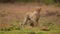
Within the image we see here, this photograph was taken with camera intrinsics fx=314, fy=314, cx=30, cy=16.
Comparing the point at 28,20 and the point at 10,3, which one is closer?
the point at 28,20

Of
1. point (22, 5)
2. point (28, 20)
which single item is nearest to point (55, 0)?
point (22, 5)

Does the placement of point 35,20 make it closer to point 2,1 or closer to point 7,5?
point 7,5

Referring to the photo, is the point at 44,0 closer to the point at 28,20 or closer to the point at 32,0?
the point at 32,0

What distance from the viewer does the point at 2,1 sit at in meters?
25.1

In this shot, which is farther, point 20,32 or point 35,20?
point 35,20

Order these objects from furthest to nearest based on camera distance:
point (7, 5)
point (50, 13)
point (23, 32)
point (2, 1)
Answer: point (2, 1)
point (7, 5)
point (50, 13)
point (23, 32)

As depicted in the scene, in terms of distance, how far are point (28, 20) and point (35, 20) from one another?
1.91ft

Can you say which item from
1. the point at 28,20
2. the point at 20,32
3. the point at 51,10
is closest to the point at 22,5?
the point at 51,10

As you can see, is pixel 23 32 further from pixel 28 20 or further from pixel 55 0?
pixel 55 0

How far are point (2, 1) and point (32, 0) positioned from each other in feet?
8.39

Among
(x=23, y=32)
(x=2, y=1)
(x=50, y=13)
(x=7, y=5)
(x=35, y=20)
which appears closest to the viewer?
(x=23, y=32)

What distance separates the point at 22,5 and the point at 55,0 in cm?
317

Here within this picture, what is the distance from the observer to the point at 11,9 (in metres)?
21.8

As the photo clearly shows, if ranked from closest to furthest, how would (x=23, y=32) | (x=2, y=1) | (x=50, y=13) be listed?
(x=23, y=32)
(x=50, y=13)
(x=2, y=1)
